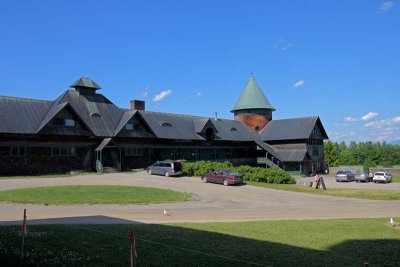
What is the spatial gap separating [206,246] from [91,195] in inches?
606

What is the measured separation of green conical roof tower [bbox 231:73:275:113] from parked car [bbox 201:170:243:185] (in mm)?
33795

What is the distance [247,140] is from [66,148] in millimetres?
29219

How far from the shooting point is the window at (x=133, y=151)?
46.2m

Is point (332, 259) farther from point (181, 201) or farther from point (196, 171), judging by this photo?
point (196, 171)

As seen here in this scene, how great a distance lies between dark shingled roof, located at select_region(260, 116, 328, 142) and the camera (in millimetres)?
60381

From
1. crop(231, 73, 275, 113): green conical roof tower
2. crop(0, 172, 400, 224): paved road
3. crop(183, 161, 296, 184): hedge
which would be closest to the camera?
crop(0, 172, 400, 224): paved road

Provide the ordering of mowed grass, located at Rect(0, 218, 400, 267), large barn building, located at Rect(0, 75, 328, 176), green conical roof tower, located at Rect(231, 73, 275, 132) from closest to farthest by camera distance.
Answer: mowed grass, located at Rect(0, 218, 400, 267)
large barn building, located at Rect(0, 75, 328, 176)
green conical roof tower, located at Rect(231, 73, 275, 132)

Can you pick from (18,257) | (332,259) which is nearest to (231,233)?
(332,259)

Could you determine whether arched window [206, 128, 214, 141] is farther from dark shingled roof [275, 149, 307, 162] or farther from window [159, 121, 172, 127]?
dark shingled roof [275, 149, 307, 162]

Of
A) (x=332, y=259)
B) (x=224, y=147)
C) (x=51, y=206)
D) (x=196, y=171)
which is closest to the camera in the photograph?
(x=332, y=259)

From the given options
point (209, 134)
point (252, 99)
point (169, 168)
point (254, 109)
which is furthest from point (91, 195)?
point (252, 99)

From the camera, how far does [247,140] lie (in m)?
60.9

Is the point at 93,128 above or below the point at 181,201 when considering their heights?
above

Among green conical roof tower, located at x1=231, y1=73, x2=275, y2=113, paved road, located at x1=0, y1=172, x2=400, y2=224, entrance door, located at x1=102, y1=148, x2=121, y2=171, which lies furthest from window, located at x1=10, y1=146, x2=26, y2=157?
green conical roof tower, located at x1=231, y1=73, x2=275, y2=113
